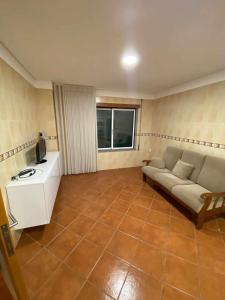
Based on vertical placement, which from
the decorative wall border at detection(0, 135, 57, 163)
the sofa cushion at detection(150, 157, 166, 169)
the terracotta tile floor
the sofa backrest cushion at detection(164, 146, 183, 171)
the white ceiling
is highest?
the white ceiling

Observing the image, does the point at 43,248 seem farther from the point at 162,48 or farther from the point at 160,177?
the point at 162,48

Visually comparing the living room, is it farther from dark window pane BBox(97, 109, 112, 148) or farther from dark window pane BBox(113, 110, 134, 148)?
dark window pane BBox(113, 110, 134, 148)

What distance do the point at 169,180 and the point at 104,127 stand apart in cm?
231

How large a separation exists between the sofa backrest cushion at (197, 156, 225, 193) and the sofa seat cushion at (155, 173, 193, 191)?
0.25 metres

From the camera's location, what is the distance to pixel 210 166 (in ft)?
7.88

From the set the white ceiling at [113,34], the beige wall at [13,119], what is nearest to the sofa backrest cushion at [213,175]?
the white ceiling at [113,34]

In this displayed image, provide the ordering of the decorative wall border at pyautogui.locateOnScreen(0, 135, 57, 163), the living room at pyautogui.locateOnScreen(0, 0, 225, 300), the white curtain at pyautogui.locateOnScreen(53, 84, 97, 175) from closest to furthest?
the living room at pyautogui.locateOnScreen(0, 0, 225, 300) → the decorative wall border at pyautogui.locateOnScreen(0, 135, 57, 163) → the white curtain at pyautogui.locateOnScreen(53, 84, 97, 175)

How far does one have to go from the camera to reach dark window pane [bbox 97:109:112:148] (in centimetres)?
394

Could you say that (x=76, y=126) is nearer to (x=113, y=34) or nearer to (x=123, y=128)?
(x=123, y=128)

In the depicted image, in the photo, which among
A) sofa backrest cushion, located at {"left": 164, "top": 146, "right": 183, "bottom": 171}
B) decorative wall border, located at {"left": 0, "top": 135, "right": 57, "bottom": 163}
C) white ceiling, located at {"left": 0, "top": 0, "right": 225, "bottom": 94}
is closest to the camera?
white ceiling, located at {"left": 0, "top": 0, "right": 225, "bottom": 94}

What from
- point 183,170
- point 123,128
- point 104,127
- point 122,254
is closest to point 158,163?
point 183,170

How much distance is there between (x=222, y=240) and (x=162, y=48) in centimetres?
253

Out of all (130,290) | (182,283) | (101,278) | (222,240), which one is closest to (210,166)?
(222,240)

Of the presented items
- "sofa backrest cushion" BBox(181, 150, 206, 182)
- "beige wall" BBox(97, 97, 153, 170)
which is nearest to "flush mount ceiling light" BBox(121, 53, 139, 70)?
"beige wall" BBox(97, 97, 153, 170)
